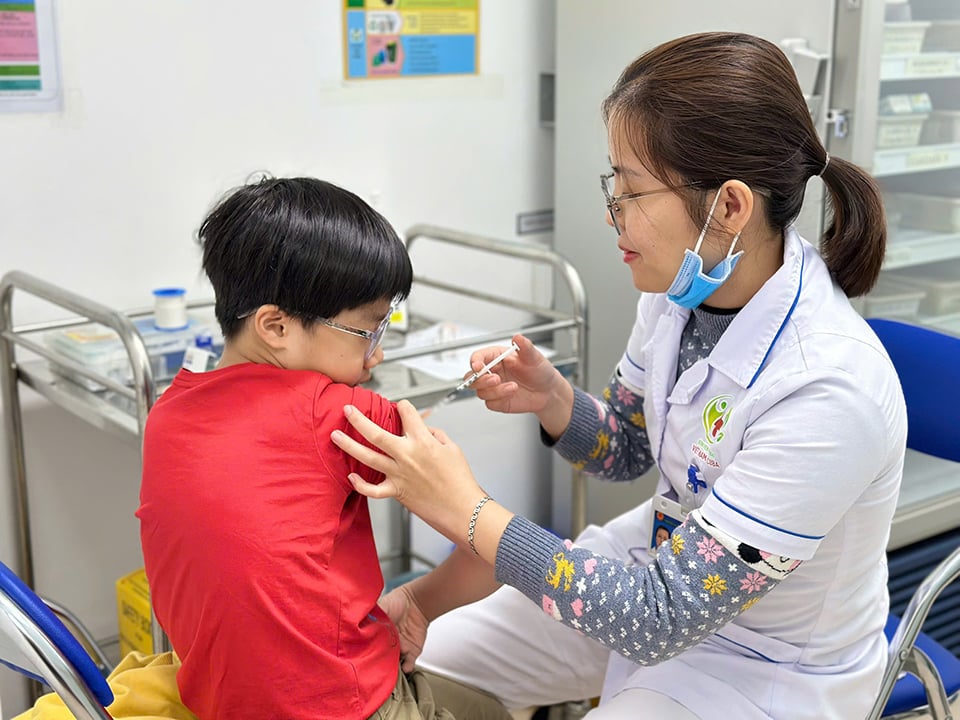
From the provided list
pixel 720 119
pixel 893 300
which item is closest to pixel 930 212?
pixel 893 300

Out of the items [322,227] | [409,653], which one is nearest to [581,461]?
[409,653]

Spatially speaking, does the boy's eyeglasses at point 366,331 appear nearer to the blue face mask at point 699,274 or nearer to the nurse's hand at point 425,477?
the nurse's hand at point 425,477

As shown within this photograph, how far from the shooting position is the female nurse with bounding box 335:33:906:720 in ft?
3.98

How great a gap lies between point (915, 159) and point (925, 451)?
0.83 meters

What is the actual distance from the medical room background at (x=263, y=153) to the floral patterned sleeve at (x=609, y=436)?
57 cm

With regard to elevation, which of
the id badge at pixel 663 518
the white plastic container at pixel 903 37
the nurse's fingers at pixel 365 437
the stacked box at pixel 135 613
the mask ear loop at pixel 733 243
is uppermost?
the white plastic container at pixel 903 37

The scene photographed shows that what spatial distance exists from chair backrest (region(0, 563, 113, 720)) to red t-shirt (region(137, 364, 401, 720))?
0.50 ft

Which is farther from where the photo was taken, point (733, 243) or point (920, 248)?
point (920, 248)

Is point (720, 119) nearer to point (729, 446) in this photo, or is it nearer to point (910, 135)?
point (729, 446)

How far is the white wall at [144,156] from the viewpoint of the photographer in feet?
6.86

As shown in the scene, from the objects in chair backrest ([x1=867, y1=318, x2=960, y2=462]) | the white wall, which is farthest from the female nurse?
the white wall

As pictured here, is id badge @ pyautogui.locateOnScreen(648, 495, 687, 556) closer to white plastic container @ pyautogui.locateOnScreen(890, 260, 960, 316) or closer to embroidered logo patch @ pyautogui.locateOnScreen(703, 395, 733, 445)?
embroidered logo patch @ pyautogui.locateOnScreen(703, 395, 733, 445)

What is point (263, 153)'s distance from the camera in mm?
2363

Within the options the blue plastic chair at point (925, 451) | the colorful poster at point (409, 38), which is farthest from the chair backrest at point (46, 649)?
the colorful poster at point (409, 38)
